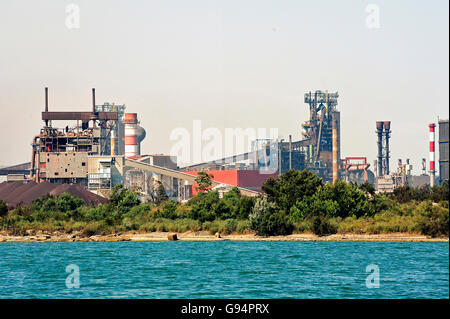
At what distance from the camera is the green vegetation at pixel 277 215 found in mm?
70312

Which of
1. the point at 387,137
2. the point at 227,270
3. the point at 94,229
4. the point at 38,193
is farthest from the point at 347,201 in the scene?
the point at 387,137

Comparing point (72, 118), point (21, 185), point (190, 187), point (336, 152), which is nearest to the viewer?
point (21, 185)

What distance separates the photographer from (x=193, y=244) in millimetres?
68312

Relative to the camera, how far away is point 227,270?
49.8 meters

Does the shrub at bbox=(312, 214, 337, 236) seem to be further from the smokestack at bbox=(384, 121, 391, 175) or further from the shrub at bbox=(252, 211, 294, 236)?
the smokestack at bbox=(384, 121, 391, 175)

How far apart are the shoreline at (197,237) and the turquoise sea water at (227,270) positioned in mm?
2250

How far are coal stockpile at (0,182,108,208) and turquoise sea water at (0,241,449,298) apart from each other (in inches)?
1451

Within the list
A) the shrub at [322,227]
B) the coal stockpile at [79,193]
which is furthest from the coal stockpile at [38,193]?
the shrub at [322,227]

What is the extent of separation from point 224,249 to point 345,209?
51.5ft

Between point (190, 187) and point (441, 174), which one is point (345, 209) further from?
point (441, 174)

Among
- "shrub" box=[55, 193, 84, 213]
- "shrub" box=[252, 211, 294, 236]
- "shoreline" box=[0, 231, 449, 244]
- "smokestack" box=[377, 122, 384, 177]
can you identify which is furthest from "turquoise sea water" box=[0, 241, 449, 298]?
"smokestack" box=[377, 122, 384, 177]

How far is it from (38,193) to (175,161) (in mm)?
48913

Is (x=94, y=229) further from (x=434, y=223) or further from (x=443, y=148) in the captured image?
(x=443, y=148)
